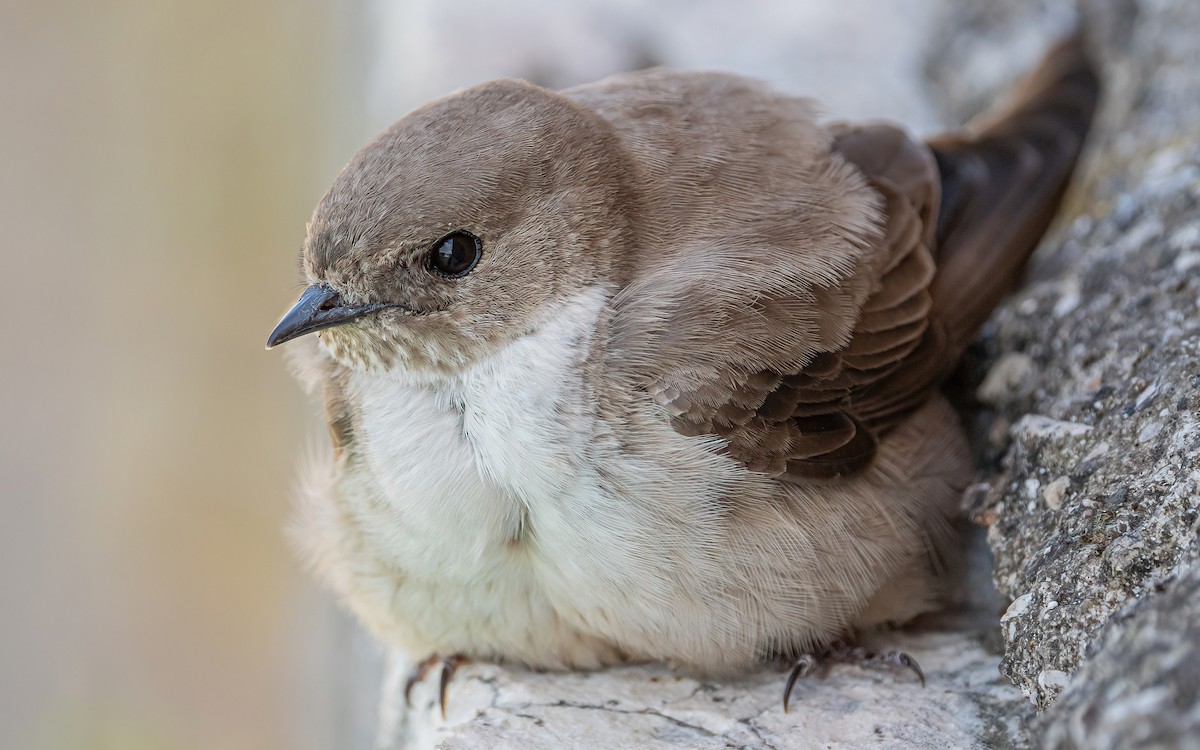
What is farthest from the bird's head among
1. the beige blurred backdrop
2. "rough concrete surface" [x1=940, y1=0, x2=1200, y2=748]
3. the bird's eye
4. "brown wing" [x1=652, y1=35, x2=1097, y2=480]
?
the beige blurred backdrop

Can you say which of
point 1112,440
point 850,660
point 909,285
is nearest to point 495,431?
point 850,660

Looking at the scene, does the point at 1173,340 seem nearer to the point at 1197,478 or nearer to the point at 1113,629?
the point at 1197,478

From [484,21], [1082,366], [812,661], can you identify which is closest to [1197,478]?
[1082,366]

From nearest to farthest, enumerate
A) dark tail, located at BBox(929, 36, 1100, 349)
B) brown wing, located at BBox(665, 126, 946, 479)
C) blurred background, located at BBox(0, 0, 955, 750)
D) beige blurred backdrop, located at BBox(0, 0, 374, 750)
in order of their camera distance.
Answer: brown wing, located at BBox(665, 126, 946, 479)
dark tail, located at BBox(929, 36, 1100, 349)
blurred background, located at BBox(0, 0, 955, 750)
beige blurred backdrop, located at BBox(0, 0, 374, 750)

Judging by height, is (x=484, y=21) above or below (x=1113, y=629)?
above

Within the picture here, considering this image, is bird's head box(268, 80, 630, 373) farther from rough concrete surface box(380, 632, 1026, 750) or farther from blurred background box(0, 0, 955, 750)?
blurred background box(0, 0, 955, 750)

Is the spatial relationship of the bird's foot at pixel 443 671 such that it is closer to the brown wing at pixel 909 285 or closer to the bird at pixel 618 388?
the bird at pixel 618 388

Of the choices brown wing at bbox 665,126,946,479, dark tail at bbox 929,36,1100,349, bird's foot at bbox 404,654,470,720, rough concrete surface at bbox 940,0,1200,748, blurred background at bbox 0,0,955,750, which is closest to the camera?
rough concrete surface at bbox 940,0,1200,748
